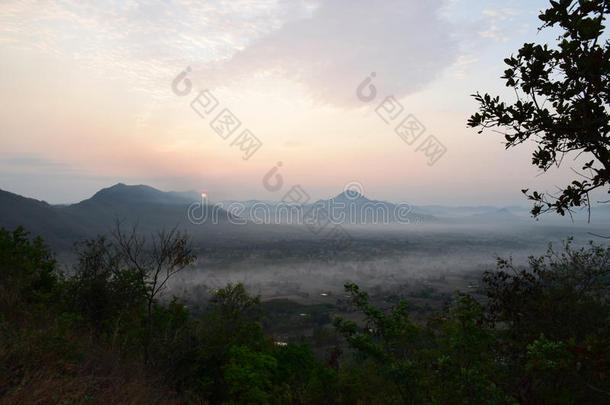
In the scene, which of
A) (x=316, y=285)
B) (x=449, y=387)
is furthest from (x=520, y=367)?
(x=316, y=285)

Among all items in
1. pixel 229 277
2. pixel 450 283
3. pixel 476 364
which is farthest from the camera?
pixel 229 277

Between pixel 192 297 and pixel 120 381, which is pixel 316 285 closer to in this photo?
pixel 192 297

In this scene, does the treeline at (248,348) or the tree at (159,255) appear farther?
the tree at (159,255)

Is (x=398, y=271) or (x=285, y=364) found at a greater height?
(x=285, y=364)

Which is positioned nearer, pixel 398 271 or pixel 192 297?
pixel 192 297

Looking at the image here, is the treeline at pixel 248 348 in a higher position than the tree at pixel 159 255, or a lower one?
lower

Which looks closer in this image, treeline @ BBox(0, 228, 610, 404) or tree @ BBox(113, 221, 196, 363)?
treeline @ BBox(0, 228, 610, 404)

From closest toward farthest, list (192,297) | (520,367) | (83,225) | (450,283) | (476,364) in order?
(476,364) → (520,367) → (192,297) → (450,283) → (83,225)

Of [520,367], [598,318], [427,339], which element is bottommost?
[427,339]

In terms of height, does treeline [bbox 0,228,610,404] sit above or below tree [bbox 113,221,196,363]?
below
